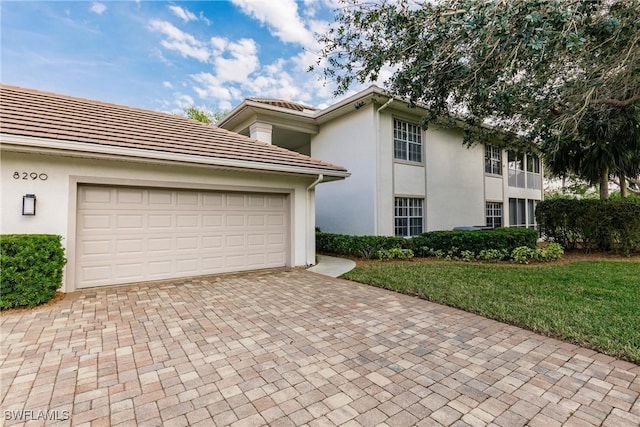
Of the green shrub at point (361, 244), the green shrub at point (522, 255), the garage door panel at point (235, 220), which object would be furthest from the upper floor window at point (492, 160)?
the garage door panel at point (235, 220)

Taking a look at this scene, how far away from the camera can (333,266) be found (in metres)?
9.01

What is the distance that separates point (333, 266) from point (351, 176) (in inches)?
166

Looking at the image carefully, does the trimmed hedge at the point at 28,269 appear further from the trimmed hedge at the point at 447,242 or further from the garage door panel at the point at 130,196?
the trimmed hedge at the point at 447,242

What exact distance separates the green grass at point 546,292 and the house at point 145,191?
288 centimetres

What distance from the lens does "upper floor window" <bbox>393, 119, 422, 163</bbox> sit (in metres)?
11.8

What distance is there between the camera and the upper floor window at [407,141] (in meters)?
11.8

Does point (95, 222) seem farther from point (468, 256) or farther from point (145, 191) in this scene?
point (468, 256)

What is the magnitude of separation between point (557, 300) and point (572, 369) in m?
2.76

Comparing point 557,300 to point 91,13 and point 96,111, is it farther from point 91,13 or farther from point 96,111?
point 91,13

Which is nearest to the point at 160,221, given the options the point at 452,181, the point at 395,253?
the point at 395,253

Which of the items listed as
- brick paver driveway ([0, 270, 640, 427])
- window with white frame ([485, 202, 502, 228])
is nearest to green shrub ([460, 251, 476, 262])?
brick paver driveway ([0, 270, 640, 427])

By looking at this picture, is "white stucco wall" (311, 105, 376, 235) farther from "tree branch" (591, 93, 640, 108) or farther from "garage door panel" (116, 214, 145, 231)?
"garage door panel" (116, 214, 145, 231)

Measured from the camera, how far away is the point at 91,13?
8633 mm

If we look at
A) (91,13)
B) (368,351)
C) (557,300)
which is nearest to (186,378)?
(368,351)
